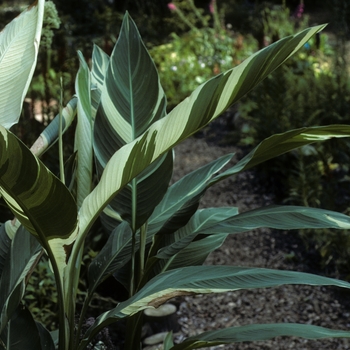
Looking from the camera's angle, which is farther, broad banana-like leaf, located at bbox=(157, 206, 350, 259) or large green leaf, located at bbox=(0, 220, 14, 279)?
large green leaf, located at bbox=(0, 220, 14, 279)

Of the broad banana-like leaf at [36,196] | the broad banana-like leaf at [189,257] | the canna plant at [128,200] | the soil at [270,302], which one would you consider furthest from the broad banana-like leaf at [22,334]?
the soil at [270,302]

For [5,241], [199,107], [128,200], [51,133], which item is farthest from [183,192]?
[199,107]

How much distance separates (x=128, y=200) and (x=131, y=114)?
220mm

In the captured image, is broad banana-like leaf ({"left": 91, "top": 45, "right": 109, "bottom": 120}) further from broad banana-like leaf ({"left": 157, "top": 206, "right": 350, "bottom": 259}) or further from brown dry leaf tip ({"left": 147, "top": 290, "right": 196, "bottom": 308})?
brown dry leaf tip ({"left": 147, "top": 290, "right": 196, "bottom": 308})

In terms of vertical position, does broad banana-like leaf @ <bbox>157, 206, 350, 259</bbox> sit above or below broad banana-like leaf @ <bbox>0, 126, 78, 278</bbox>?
below

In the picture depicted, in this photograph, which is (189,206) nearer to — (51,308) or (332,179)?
(51,308)

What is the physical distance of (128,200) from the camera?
1.58m

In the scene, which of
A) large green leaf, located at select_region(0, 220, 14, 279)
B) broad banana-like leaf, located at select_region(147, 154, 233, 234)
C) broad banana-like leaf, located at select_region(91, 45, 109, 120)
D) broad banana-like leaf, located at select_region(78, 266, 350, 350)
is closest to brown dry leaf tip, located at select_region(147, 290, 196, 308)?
broad banana-like leaf, located at select_region(78, 266, 350, 350)

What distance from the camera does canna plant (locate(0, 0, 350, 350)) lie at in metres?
1.22

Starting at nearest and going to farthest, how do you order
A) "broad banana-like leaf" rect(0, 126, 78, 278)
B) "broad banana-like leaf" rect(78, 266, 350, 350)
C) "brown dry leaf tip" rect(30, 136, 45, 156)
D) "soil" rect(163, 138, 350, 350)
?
"broad banana-like leaf" rect(0, 126, 78, 278)
"broad banana-like leaf" rect(78, 266, 350, 350)
"brown dry leaf tip" rect(30, 136, 45, 156)
"soil" rect(163, 138, 350, 350)

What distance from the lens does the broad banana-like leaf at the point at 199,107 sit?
1.21 metres

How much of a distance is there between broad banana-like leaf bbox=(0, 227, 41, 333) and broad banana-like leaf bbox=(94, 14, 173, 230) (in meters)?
0.24

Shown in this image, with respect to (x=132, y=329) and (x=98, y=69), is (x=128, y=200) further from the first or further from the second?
(x=98, y=69)

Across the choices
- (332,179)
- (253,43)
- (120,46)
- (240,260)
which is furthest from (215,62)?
(120,46)
